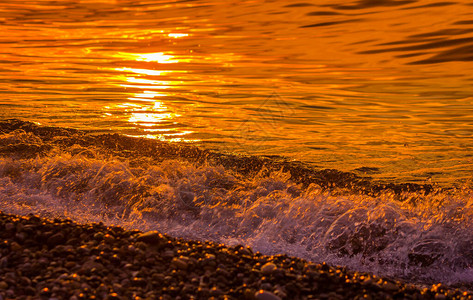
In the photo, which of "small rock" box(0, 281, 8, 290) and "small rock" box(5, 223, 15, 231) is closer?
"small rock" box(0, 281, 8, 290)

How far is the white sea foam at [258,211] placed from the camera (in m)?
7.75

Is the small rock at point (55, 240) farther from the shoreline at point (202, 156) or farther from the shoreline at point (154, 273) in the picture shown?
the shoreline at point (202, 156)

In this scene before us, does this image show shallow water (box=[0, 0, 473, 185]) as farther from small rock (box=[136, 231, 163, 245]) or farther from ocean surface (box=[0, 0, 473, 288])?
small rock (box=[136, 231, 163, 245])

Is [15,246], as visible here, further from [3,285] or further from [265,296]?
[265,296]

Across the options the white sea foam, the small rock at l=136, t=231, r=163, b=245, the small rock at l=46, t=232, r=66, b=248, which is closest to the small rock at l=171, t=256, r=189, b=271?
the small rock at l=136, t=231, r=163, b=245

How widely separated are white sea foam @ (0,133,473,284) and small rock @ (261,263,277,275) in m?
1.64

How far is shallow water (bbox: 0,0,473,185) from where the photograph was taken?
45.5 feet

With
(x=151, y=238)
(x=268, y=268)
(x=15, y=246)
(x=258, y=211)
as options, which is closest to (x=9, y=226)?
(x=15, y=246)

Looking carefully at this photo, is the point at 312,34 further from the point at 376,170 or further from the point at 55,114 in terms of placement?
the point at 376,170

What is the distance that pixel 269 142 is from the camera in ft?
46.7

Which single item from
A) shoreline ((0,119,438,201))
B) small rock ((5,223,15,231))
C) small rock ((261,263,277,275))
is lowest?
shoreline ((0,119,438,201))

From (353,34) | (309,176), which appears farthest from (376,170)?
(353,34)

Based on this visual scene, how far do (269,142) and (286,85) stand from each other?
305 inches

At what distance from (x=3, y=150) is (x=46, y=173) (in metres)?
2.64
